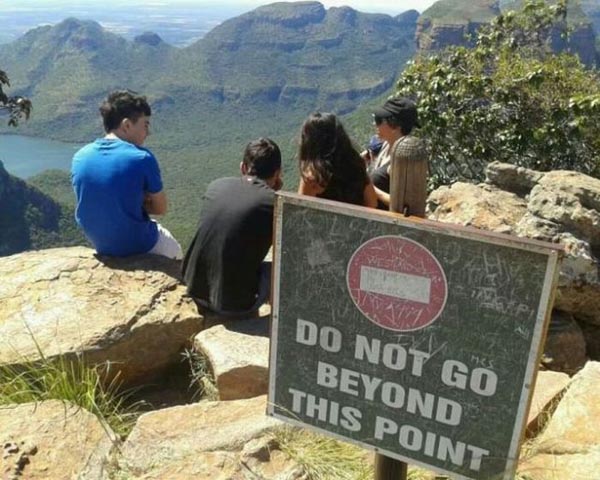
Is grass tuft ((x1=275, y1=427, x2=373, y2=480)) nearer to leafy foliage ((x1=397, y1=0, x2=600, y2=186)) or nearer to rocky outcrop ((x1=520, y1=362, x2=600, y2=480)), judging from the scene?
rocky outcrop ((x1=520, y1=362, x2=600, y2=480))

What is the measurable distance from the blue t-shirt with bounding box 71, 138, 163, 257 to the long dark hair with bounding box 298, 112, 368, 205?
39.4 inches

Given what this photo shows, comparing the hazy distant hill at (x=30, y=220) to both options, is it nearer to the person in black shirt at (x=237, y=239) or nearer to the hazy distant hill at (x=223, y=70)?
the hazy distant hill at (x=223, y=70)

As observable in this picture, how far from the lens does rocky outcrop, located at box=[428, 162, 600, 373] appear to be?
324 centimetres

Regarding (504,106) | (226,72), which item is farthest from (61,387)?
(226,72)

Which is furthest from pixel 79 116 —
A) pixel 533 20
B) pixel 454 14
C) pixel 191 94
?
pixel 533 20

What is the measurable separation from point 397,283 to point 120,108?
257cm

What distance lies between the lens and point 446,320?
143cm

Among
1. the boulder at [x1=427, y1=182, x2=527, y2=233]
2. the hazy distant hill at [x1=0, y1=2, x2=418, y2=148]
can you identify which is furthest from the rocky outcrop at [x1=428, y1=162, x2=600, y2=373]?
A: the hazy distant hill at [x1=0, y1=2, x2=418, y2=148]

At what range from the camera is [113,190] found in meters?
3.52

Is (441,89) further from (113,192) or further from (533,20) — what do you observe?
(113,192)

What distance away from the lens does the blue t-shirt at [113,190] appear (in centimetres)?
351

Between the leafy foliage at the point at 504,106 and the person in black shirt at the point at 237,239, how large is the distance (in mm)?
3273

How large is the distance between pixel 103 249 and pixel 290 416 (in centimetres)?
226

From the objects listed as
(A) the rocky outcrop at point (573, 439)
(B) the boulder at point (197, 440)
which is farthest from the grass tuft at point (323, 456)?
(A) the rocky outcrop at point (573, 439)
